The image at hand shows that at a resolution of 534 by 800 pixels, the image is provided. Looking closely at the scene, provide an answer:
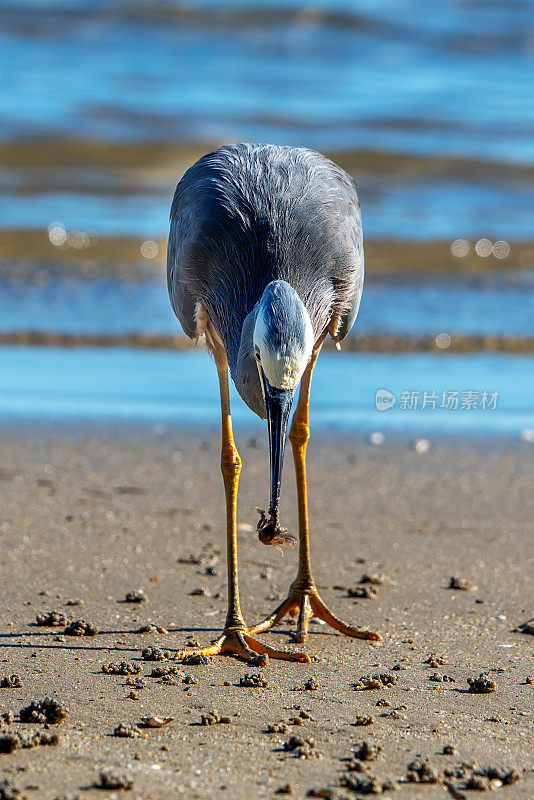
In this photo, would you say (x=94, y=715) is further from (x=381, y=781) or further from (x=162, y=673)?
(x=381, y=781)

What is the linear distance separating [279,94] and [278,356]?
17.6 metres

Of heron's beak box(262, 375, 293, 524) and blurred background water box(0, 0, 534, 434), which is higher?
blurred background water box(0, 0, 534, 434)

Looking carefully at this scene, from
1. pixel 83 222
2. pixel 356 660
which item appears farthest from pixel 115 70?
pixel 356 660

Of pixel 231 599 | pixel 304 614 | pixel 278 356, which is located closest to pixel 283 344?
pixel 278 356

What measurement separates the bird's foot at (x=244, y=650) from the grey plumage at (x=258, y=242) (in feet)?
3.29

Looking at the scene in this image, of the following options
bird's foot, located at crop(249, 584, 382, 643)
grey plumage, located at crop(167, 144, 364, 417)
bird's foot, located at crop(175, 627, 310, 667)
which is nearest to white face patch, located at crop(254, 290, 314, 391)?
grey plumage, located at crop(167, 144, 364, 417)

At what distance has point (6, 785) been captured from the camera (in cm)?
312

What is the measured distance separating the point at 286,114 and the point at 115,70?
14.6 feet

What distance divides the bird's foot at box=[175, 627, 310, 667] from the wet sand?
6cm

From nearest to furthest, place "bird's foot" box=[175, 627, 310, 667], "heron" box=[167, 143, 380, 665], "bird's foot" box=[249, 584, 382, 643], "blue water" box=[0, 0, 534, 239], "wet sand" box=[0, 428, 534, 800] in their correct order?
"wet sand" box=[0, 428, 534, 800]
"heron" box=[167, 143, 380, 665]
"bird's foot" box=[175, 627, 310, 667]
"bird's foot" box=[249, 584, 382, 643]
"blue water" box=[0, 0, 534, 239]

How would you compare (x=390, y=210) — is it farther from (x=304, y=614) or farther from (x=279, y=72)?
(x=304, y=614)

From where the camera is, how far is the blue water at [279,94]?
15844 mm

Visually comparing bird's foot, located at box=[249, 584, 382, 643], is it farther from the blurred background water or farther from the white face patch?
the blurred background water

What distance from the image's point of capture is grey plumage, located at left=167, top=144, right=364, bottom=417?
4.64m
